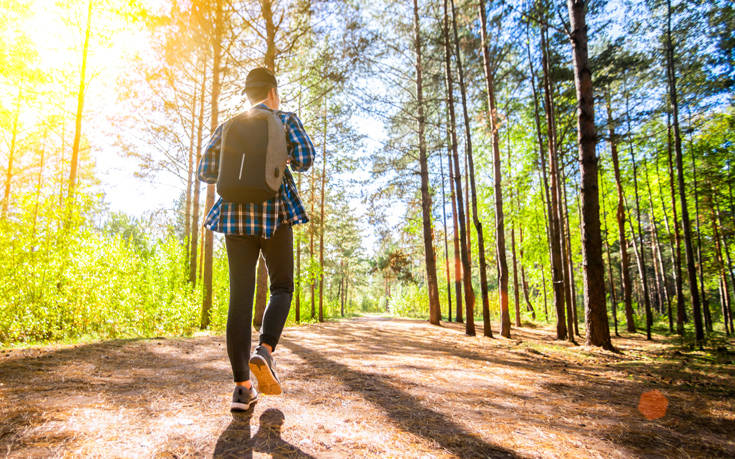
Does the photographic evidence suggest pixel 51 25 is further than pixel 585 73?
Yes

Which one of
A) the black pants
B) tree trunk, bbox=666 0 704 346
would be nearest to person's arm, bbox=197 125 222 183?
the black pants

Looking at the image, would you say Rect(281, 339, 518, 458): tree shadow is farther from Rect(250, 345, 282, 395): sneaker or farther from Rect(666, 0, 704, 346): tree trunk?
Rect(666, 0, 704, 346): tree trunk

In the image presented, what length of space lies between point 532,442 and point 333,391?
1.53 m

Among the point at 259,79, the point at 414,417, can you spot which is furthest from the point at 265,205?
the point at 414,417

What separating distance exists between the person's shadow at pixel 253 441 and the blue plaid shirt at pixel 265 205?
1.14 meters

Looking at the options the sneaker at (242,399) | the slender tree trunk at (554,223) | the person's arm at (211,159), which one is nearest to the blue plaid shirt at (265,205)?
the person's arm at (211,159)

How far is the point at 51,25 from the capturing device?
27.5 ft

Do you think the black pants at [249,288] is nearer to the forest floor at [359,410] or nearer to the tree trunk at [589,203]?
the forest floor at [359,410]

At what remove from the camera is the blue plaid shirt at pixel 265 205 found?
199cm

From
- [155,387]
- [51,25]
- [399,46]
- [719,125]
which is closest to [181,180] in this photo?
[51,25]

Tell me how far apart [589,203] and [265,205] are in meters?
6.25

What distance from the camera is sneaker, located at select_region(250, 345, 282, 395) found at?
6.30 feet

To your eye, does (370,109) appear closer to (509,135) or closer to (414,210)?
(414,210)

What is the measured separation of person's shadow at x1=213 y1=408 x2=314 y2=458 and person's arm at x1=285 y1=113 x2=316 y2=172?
1.70 meters
